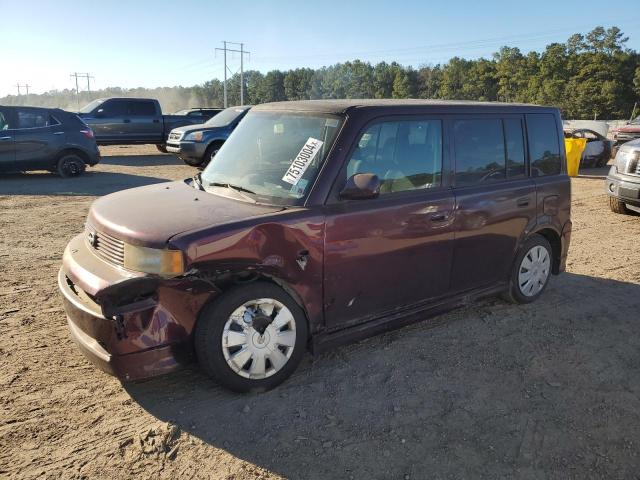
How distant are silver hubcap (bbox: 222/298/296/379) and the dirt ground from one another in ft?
0.72

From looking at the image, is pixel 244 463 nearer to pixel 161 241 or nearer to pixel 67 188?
pixel 161 241

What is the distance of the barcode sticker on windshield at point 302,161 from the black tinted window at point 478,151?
4.05ft

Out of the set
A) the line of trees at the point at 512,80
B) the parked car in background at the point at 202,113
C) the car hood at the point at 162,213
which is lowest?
the car hood at the point at 162,213

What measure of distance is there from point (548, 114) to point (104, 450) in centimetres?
466

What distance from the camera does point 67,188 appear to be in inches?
443

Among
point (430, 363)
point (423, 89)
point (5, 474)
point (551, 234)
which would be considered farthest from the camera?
point (423, 89)

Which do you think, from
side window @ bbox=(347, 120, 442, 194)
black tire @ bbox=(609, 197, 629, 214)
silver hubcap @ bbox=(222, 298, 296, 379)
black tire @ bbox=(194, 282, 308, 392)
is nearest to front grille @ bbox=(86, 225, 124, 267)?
black tire @ bbox=(194, 282, 308, 392)

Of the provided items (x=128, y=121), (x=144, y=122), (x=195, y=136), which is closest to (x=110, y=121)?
(x=128, y=121)

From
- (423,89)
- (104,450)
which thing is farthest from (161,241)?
(423,89)

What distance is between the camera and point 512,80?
5622 cm

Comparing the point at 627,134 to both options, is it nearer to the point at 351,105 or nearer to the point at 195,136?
the point at 195,136

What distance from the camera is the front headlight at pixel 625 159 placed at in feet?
28.1

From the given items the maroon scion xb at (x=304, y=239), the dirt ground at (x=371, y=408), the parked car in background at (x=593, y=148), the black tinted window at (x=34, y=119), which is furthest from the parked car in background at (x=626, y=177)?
the black tinted window at (x=34, y=119)

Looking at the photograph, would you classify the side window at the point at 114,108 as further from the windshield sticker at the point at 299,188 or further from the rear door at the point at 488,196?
the windshield sticker at the point at 299,188
